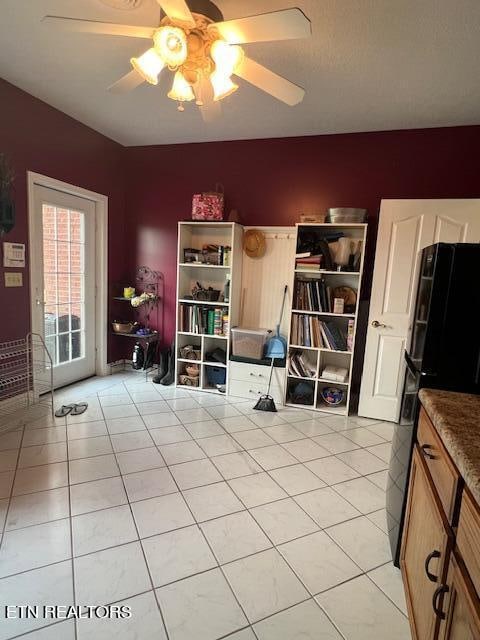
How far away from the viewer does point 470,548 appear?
2.57ft

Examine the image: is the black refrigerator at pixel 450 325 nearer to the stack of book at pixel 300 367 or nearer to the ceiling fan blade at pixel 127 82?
the ceiling fan blade at pixel 127 82

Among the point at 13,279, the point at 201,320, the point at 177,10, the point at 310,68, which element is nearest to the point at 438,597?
the point at 177,10

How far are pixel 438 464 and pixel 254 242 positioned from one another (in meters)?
2.71

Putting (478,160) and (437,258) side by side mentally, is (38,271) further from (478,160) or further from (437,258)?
(478,160)

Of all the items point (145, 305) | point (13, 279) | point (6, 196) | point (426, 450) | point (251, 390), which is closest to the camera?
point (426, 450)

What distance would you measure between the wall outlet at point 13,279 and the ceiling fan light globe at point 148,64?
1877 millimetres

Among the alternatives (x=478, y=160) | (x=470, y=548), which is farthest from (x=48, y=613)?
(x=478, y=160)

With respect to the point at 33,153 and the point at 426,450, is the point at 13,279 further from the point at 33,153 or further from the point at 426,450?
the point at 426,450

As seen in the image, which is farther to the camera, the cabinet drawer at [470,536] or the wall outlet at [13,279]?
the wall outlet at [13,279]

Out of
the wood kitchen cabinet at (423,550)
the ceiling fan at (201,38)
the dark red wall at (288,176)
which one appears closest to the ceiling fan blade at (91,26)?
the ceiling fan at (201,38)

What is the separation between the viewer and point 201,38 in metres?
1.56

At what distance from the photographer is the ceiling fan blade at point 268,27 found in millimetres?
1306

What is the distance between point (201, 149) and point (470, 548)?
12.3 ft

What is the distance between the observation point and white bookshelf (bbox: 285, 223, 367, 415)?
3.06m
